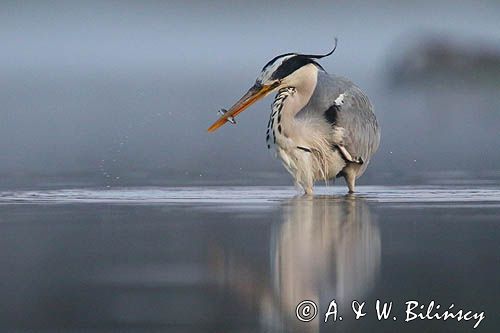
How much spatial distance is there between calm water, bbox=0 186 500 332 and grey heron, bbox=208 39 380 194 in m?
0.91

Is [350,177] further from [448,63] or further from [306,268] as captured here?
[448,63]

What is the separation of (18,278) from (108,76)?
21.8 metres

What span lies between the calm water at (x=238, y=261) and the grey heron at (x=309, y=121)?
2.97ft

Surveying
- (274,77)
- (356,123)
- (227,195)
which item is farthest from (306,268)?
(356,123)

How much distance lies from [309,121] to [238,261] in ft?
12.6

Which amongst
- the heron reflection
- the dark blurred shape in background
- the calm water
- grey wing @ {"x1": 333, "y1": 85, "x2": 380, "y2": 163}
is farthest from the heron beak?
the dark blurred shape in background

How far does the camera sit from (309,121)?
11.0m

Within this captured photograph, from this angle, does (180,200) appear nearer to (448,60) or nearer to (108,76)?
(448,60)

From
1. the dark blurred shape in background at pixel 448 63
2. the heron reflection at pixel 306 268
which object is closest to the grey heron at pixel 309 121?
the heron reflection at pixel 306 268

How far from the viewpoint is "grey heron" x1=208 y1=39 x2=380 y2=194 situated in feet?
35.8

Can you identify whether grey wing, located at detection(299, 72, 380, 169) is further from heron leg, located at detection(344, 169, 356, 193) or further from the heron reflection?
the heron reflection

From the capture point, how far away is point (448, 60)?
24.1 meters

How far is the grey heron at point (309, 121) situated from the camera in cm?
1091

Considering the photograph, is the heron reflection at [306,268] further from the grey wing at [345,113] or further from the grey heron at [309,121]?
the grey wing at [345,113]
